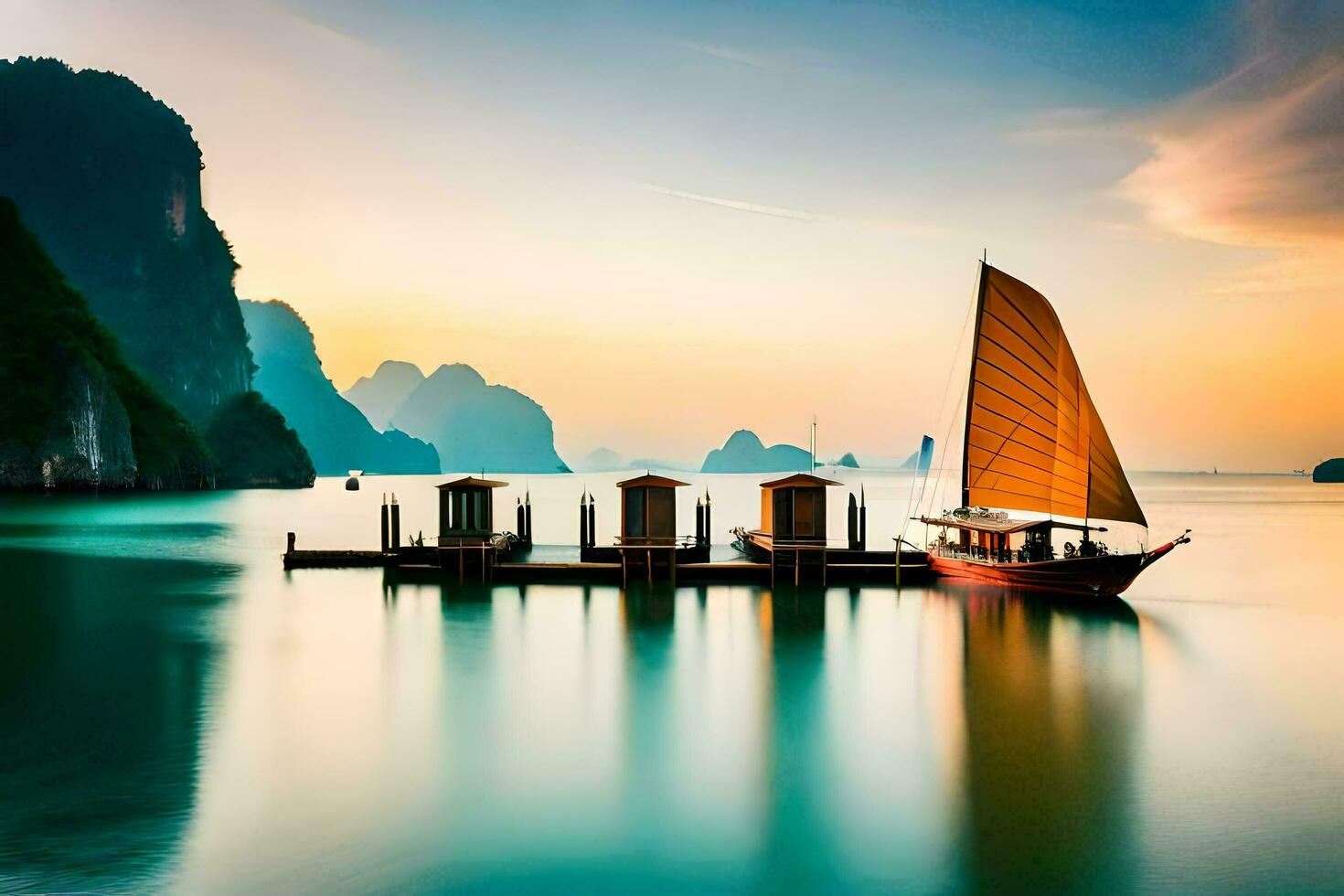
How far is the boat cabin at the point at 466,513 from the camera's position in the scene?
30.9 metres

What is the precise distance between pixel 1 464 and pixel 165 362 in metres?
53.3

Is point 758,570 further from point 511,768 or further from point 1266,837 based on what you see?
point 1266,837

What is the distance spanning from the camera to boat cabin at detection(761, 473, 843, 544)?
29125 mm

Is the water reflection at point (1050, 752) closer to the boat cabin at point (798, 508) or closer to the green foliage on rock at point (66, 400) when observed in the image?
the boat cabin at point (798, 508)

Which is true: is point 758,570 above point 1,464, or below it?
below

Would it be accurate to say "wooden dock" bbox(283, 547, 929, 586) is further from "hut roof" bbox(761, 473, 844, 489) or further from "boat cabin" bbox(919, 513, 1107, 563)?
"hut roof" bbox(761, 473, 844, 489)

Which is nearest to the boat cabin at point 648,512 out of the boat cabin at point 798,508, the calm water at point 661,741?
the calm water at point 661,741

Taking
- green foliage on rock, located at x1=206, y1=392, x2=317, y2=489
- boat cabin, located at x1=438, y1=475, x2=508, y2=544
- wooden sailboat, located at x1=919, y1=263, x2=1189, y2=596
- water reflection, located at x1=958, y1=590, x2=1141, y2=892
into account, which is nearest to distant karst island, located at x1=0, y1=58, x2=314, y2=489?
green foliage on rock, located at x1=206, y1=392, x2=317, y2=489

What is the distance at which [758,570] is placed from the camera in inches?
1204

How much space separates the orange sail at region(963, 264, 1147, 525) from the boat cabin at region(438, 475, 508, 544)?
1608 cm

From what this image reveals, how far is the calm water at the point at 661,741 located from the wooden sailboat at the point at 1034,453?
145 cm

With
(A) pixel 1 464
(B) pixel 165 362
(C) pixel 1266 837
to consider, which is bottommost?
(C) pixel 1266 837

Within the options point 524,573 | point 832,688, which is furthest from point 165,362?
point 832,688

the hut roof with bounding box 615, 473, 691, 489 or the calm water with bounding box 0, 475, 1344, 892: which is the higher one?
the hut roof with bounding box 615, 473, 691, 489
